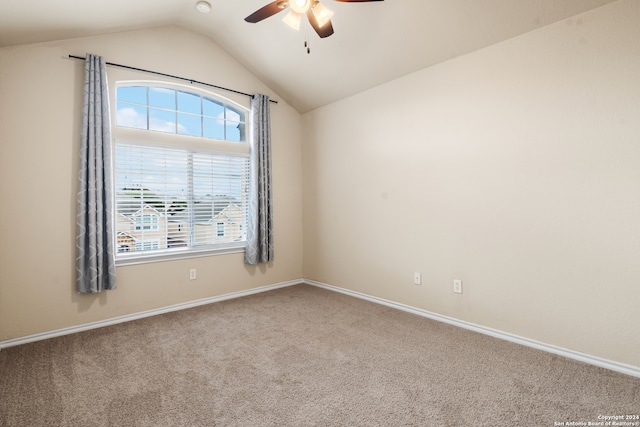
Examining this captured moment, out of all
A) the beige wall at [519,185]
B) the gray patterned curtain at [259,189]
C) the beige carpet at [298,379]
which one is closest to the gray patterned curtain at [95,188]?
the beige carpet at [298,379]

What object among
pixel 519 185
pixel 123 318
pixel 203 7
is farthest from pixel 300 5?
pixel 123 318

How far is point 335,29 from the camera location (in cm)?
319

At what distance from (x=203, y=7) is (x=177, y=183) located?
190 cm

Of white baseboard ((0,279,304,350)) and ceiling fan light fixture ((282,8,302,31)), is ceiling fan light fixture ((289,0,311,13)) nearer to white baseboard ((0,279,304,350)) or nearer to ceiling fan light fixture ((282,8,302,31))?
ceiling fan light fixture ((282,8,302,31))

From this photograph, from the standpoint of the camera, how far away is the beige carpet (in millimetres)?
1796

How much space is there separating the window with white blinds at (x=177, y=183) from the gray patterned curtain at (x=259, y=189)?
18 centimetres

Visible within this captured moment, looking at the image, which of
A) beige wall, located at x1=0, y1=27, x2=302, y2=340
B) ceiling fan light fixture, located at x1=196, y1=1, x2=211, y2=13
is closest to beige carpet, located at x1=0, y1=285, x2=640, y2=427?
beige wall, located at x1=0, y1=27, x2=302, y2=340

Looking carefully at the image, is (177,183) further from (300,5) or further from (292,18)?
(300,5)

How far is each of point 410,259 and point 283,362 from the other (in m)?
1.78

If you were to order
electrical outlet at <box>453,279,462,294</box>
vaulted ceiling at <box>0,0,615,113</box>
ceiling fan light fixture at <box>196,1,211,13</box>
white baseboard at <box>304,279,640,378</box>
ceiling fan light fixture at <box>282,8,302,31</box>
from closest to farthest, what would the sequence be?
white baseboard at <box>304,279,640,378</box>, ceiling fan light fixture at <box>282,8,302,31</box>, vaulted ceiling at <box>0,0,615,113</box>, electrical outlet at <box>453,279,462,294</box>, ceiling fan light fixture at <box>196,1,211,13</box>

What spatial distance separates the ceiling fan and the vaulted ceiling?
0.68 metres

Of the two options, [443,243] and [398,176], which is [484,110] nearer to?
[398,176]

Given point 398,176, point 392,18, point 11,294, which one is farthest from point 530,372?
point 11,294

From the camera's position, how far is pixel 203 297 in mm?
3891
